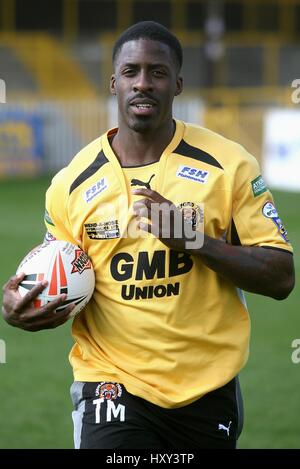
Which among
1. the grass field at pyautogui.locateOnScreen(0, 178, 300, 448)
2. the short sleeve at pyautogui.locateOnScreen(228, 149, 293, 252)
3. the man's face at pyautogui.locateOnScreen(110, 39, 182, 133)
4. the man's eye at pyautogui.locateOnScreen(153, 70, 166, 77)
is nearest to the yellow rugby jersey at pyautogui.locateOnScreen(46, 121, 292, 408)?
the short sleeve at pyautogui.locateOnScreen(228, 149, 293, 252)

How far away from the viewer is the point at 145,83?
14.4ft

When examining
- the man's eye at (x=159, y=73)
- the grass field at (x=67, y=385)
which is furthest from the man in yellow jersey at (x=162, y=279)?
the grass field at (x=67, y=385)

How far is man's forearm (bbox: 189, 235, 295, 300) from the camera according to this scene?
4.29 metres

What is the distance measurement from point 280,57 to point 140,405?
31.5m

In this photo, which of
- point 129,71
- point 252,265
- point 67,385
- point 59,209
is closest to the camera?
point 252,265


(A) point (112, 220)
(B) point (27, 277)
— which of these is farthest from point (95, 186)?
(B) point (27, 277)

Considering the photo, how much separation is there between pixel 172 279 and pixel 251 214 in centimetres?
46

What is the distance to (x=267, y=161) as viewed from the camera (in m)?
22.5

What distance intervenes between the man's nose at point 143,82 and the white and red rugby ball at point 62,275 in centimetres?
78

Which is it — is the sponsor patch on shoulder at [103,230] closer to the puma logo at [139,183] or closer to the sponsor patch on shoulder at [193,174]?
the puma logo at [139,183]

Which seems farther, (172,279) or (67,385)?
(67,385)

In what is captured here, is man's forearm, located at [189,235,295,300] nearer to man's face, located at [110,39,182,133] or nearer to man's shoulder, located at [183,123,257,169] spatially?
man's shoulder, located at [183,123,257,169]

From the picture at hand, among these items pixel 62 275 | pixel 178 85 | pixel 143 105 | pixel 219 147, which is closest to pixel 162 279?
pixel 62 275

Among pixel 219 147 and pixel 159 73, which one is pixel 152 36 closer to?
pixel 159 73
